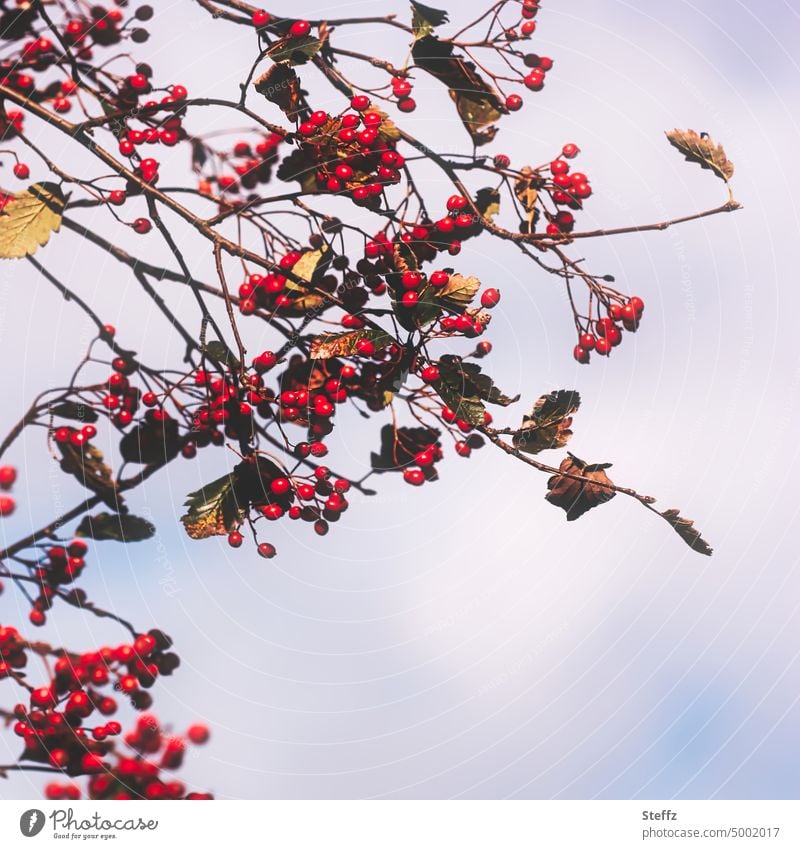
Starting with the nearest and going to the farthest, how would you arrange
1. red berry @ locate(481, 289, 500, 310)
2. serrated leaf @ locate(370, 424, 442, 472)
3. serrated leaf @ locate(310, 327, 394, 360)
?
serrated leaf @ locate(310, 327, 394, 360) → red berry @ locate(481, 289, 500, 310) → serrated leaf @ locate(370, 424, 442, 472)

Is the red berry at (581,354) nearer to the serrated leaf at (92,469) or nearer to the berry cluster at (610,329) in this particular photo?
the berry cluster at (610,329)

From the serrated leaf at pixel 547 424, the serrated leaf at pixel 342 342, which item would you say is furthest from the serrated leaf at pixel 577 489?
the serrated leaf at pixel 342 342

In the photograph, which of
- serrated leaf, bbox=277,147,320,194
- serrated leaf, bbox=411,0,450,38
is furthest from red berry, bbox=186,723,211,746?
serrated leaf, bbox=411,0,450,38

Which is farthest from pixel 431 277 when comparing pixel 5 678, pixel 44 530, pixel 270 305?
pixel 5 678

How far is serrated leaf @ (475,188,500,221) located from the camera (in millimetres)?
1774

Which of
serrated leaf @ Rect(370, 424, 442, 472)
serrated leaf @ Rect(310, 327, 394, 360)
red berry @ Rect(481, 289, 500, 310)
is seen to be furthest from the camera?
serrated leaf @ Rect(370, 424, 442, 472)

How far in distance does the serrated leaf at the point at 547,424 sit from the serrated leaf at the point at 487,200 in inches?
18.3

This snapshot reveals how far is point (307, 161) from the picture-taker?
1.71 metres

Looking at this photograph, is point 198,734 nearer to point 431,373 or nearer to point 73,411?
point 73,411

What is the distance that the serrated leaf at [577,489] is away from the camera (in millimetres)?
1603

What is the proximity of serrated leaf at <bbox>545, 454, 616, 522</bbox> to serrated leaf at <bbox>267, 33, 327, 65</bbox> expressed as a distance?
1.00 m

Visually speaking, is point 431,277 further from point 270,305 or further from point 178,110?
point 178,110

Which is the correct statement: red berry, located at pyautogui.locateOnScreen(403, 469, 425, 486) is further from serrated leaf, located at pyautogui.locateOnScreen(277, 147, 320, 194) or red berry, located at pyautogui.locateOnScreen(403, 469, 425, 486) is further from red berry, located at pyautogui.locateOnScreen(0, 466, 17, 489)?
red berry, located at pyautogui.locateOnScreen(0, 466, 17, 489)
